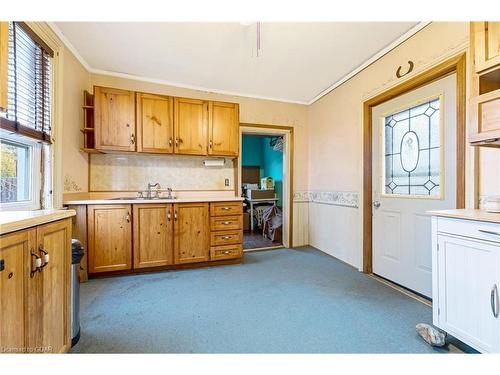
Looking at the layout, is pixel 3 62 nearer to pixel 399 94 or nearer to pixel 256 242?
pixel 399 94

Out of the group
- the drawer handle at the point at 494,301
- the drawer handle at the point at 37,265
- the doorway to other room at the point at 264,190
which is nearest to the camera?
the drawer handle at the point at 37,265

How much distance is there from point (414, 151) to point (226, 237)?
232 centimetres

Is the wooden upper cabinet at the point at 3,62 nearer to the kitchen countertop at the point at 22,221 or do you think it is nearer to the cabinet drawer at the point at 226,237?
the kitchen countertop at the point at 22,221

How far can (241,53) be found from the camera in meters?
2.63

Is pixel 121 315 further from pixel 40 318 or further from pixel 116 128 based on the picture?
pixel 116 128

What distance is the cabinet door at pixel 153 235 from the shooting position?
2.73 metres

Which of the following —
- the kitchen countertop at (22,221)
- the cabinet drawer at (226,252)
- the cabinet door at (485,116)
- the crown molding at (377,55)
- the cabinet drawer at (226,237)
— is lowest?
the cabinet drawer at (226,252)

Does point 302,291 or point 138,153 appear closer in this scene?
point 302,291

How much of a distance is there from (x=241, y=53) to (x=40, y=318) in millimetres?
2748

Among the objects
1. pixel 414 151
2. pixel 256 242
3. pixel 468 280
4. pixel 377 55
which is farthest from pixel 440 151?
pixel 256 242

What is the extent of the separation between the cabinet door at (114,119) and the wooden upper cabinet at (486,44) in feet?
10.5

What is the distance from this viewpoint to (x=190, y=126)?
3.16 m

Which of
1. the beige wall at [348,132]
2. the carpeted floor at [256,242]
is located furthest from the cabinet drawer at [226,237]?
the beige wall at [348,132]
